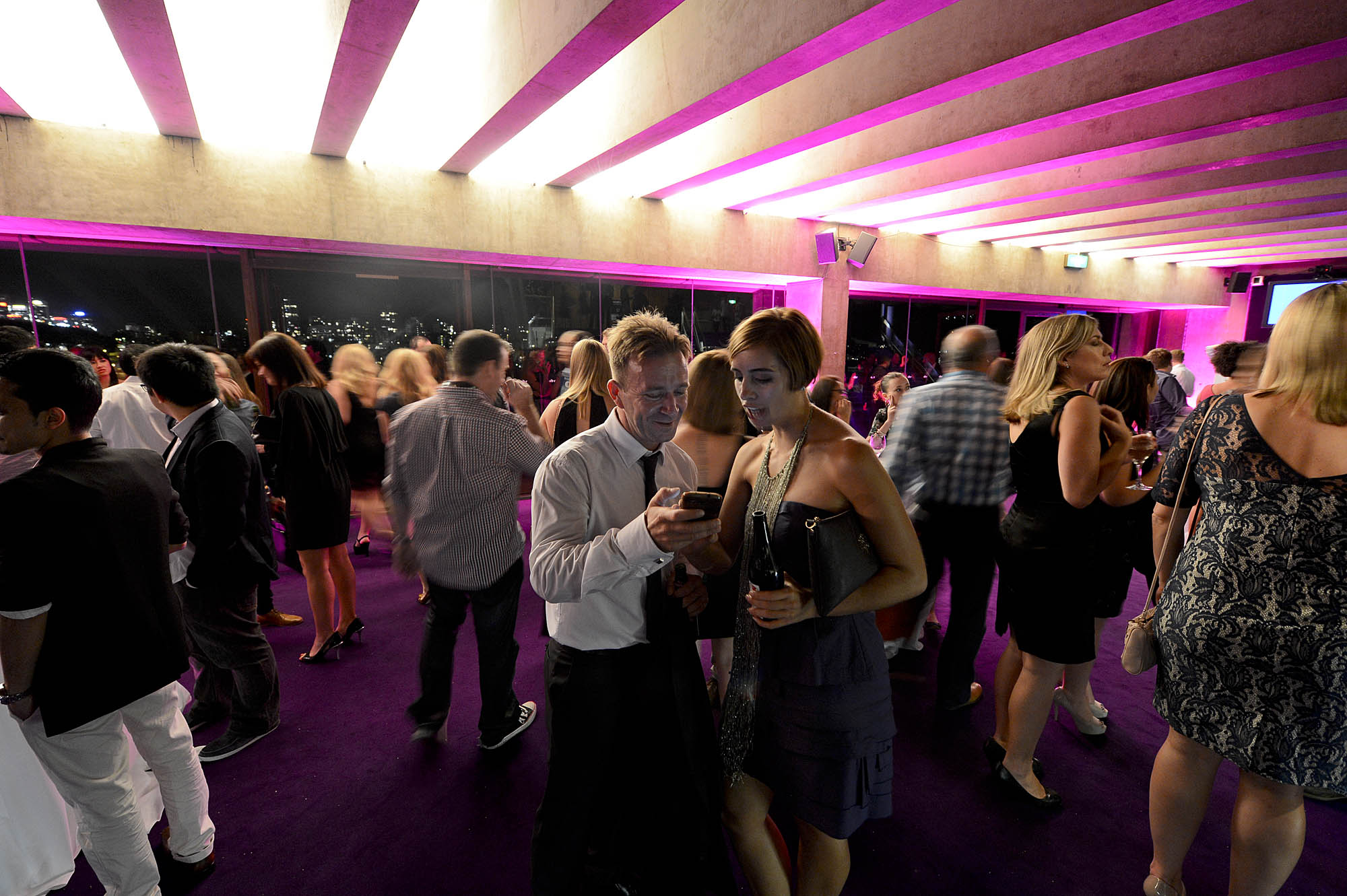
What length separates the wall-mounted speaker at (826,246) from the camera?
759 centimetres

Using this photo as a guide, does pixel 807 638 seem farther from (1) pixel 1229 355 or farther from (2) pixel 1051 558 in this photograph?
(1) pixel 1229 355

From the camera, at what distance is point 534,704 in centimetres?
285

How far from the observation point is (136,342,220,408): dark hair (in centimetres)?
223

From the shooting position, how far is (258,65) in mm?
3982

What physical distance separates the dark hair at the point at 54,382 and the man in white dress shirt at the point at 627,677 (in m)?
1.37

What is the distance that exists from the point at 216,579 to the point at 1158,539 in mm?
3600

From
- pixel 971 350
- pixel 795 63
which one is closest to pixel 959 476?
pixel 971 350

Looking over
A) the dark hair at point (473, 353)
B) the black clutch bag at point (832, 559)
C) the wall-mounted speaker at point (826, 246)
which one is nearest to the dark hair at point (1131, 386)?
the black clutch bag at point (832, 559)

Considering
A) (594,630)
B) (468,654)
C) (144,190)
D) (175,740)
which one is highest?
(144,190)

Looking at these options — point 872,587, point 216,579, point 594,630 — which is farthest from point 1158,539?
point 216,579

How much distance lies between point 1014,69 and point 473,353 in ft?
11.2

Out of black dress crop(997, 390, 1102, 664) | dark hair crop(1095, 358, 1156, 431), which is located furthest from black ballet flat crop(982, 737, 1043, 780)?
dark hair crop(1095, 358, 1156, 431)

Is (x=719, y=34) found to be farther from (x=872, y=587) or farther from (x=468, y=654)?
(x=468, y=654)

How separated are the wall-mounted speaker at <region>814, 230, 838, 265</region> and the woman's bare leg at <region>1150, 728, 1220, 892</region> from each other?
22.6 ft
